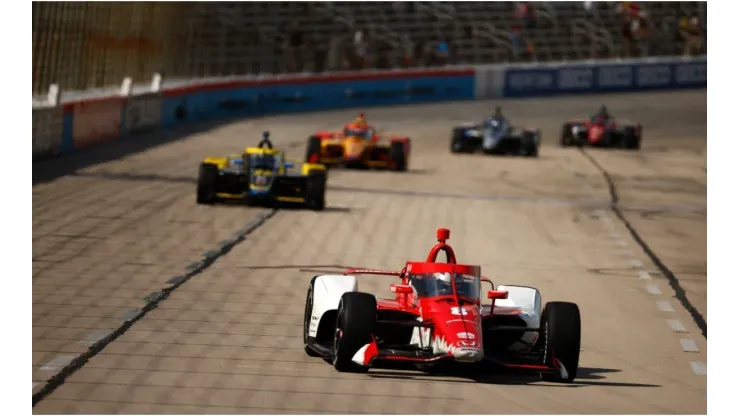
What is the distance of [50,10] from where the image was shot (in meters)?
31.3

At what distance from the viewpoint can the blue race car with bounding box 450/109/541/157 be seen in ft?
120

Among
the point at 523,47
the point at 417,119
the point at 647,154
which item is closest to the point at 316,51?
the point at 417,119

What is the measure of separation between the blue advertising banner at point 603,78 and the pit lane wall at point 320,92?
0.04m

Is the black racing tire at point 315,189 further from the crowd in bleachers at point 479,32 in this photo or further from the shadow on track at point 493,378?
the crowd in bleachers at point 479,32

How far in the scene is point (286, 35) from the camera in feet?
168

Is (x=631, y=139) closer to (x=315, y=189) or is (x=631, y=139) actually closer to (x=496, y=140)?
(x=496, y=140)

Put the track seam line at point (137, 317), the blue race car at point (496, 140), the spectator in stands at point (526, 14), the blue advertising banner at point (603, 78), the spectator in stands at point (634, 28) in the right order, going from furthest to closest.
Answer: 1. the spectator in stands at point (634, 28)
2. the spectator in stands at point (526, 14)
3. the blue advertising banner at point (603, 78)
4. the blue race car at point (496, 140)
5. the track seam line at point (137, 317)

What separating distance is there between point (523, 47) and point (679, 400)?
1833 inches

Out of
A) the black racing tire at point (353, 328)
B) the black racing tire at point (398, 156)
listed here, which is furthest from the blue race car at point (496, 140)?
the black racing tire at point (353, 328)

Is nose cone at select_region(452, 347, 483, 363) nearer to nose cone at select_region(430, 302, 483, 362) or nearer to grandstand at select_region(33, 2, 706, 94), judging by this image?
nose cone at select_region(430, 302, 483, 362)

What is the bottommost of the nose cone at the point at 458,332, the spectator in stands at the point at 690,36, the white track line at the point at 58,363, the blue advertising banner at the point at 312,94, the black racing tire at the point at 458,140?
the white track line at the point at 58,363

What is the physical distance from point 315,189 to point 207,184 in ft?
5.51

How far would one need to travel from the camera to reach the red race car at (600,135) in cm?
4050

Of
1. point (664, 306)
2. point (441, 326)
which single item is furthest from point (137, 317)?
point (664, 306)
